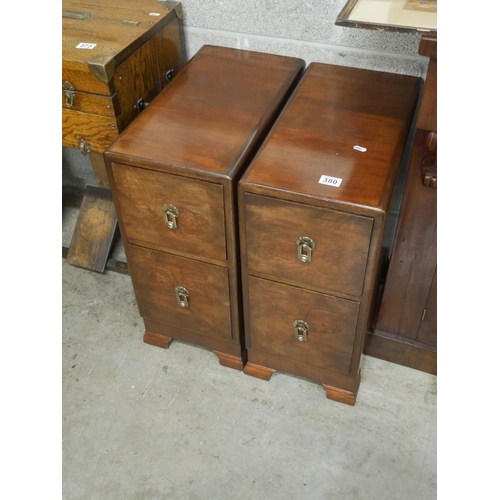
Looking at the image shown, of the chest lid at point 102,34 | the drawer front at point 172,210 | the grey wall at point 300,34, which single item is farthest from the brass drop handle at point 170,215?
the grey wall at point 300,34

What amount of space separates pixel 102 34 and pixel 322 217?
742mm

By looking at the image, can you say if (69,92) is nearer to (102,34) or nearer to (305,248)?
(102,34)

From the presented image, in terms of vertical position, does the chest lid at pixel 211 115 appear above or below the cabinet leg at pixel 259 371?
above

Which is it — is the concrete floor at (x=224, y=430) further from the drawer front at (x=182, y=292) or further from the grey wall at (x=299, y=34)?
the grey wall at (x=299, y=34)

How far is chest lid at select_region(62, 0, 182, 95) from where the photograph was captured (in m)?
1.29

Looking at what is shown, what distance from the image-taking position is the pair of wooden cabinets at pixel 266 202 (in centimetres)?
111

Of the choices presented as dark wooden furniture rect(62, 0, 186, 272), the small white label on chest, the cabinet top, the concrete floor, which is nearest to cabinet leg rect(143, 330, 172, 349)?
the concrete floor

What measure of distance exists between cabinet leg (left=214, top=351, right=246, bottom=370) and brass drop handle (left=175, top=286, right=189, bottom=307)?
0.19 m

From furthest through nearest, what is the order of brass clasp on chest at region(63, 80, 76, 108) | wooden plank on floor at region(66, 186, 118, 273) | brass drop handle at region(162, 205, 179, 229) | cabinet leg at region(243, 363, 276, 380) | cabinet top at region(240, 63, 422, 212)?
wooden plank on floor at region(66, 186, 118, 273) < cabinet leg at region(243, 363, 276, 380) < brass clasp on chest at region(63, 80, 76, 108) < brass drop handle at region(162, 205, 179, 229) < cabinet top at region(240, 63, 422, 212)

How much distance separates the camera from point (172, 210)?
4.02 feet

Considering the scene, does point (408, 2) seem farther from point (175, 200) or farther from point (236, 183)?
point (175, 200)

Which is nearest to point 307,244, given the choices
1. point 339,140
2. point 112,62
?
point 339,140

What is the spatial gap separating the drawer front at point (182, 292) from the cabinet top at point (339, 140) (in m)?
0.31

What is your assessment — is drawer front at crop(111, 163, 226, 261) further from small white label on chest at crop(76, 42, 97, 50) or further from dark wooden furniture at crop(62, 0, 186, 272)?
small white label on chest at crop(76, 42, 97, 50)
